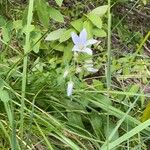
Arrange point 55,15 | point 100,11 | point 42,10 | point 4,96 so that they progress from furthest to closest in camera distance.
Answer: point 100,11 → point 55,15 → point 42,10 → point 4,96

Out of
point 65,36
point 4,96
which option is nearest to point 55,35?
point 65,36

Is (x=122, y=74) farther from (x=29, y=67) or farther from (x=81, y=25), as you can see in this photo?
(x=29, y=67)

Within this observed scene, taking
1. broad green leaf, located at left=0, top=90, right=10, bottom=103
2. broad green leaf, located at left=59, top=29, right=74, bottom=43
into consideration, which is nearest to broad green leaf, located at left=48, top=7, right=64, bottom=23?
broad green leaf, located at left=59, top=29, right=74, bottom=43

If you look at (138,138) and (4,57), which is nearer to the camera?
(138,138)

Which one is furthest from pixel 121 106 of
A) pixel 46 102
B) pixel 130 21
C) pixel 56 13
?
pixel 130 21

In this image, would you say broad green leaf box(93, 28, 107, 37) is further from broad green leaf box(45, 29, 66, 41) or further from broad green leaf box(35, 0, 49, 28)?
broad green leaf box(35, 0, 49, 28)

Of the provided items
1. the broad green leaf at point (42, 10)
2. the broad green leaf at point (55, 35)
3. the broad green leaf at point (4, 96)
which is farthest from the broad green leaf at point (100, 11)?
the broad green leaf at point (4, 96)

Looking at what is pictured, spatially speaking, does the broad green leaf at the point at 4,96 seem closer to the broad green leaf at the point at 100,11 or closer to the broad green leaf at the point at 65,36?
the broad green leaf at the point at 65,36

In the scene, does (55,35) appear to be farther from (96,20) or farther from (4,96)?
(4,96)
